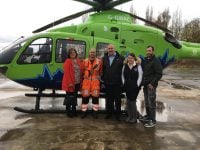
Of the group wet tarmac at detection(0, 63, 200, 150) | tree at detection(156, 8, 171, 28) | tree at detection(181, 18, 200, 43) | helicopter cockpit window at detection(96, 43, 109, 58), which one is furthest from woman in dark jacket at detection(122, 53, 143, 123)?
tree at detection(156, 8, 171, 28)

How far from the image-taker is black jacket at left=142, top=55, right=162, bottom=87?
23.6 ft

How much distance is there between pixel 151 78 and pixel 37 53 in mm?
2983

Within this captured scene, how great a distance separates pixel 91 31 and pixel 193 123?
3579mm

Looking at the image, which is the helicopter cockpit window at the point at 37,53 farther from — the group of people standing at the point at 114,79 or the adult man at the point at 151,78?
the adult man at the point at 151,78

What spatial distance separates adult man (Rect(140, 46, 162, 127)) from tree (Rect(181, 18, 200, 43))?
33.4 meters

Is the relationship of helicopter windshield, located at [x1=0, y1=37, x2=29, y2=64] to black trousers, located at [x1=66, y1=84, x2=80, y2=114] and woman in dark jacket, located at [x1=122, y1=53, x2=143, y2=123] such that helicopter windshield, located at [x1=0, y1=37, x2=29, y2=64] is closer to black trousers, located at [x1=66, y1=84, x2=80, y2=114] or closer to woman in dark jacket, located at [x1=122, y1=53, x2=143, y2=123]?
black trousers, located at [x1=66, y1=84, x2=80, y2=114]

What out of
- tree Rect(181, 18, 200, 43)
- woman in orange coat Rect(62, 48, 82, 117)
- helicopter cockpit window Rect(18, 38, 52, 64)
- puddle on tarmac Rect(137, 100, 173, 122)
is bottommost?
puddle on tarmac Rect(137, 100, 173, 122)

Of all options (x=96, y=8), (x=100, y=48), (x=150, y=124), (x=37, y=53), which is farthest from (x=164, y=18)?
(x=150, y=124)

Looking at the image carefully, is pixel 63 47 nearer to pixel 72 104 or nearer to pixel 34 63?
pixel 34 63

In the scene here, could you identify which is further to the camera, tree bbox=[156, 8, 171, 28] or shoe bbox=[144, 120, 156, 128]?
tree bbox=[156, 8, 171, 28]

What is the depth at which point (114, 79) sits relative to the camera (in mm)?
7535

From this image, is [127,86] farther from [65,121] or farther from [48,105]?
[48,105]

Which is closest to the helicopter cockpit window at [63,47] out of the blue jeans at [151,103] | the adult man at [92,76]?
the adult man at [92,76]

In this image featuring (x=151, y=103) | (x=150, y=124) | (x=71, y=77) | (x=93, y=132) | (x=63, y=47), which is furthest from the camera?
(x=63, y=47)
